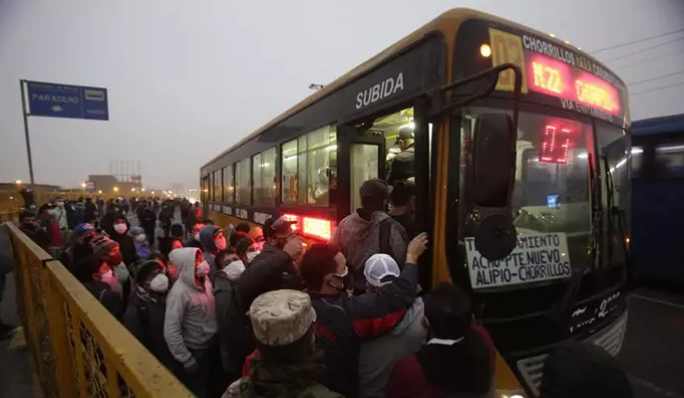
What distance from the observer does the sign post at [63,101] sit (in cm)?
1237

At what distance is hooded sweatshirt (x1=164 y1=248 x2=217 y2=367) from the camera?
2.97 metres

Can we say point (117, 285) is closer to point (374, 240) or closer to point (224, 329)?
point (224, 329)

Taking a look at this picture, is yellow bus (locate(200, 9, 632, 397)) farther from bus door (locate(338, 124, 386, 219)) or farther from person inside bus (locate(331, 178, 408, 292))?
person inside bus (locate(331, 178, 408, 292))

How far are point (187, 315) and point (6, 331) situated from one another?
14.5ft

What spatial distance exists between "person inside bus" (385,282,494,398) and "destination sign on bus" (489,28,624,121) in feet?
5.06

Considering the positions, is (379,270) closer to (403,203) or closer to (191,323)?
(403,203)

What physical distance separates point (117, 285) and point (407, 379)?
12.1 ft

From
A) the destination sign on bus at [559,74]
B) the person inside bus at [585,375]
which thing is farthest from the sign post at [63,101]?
the person inside bus at [585,375]

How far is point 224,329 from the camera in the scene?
8.92 feet

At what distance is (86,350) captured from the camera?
204 centimetres

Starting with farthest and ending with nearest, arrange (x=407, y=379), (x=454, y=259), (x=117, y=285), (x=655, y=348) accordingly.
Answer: (x=655, y=348) → (x=117, y=285) → (x=454, y=259) → (x=407, y=379)

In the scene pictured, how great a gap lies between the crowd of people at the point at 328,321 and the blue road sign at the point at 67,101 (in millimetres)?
11306

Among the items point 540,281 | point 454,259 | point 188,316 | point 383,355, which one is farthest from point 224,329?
point 540,281

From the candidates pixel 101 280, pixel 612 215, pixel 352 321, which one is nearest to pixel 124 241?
pixel 101 280
